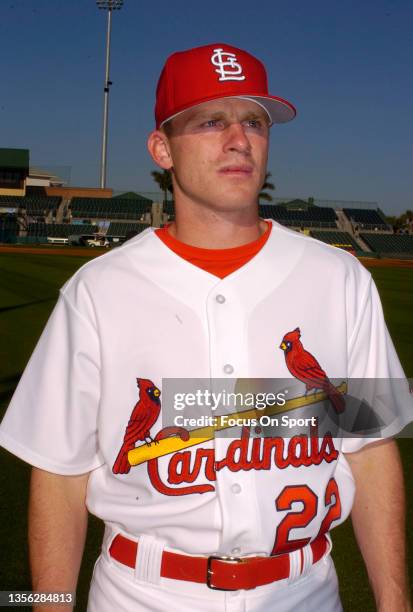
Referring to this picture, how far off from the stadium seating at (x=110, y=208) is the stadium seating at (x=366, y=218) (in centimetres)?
1832

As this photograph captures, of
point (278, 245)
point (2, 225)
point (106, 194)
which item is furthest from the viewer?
point (106, 194)

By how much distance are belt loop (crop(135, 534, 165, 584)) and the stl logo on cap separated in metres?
1.13

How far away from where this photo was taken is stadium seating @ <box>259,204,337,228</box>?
5812 centimetres

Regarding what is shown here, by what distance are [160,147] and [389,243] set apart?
53.8 meters

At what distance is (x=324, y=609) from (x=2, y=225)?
53.4 m

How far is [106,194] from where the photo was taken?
216ft

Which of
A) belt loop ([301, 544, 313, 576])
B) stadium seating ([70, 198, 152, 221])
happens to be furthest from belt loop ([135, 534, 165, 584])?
stadium seating ([70, 198, 152, 221])

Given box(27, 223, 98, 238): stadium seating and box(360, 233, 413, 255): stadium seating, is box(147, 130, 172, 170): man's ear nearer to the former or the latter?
box(360, 233, 413, 255): stadium seating

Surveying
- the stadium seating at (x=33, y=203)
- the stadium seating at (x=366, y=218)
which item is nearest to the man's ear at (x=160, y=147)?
the stadium seating at (x=33, y=203)

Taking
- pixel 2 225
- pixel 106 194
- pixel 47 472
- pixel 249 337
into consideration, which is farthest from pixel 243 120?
pixel 106 194

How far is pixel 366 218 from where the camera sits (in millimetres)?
61312

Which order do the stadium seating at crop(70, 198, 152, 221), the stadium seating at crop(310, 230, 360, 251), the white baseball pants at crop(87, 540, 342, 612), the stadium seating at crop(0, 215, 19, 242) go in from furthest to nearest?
the stadium seating at crop(70, 198, 152, 221)
the stadium seating at crop(310, 230, 360, 251)
the stadium seating at crop(0, 215, 19, 242)
the white baseball pants at crop(87, 540, 342, 612)

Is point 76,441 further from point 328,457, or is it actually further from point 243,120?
point 243,120

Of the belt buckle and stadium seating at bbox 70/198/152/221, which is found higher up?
stadium seating at bbox 70/198/152/221
